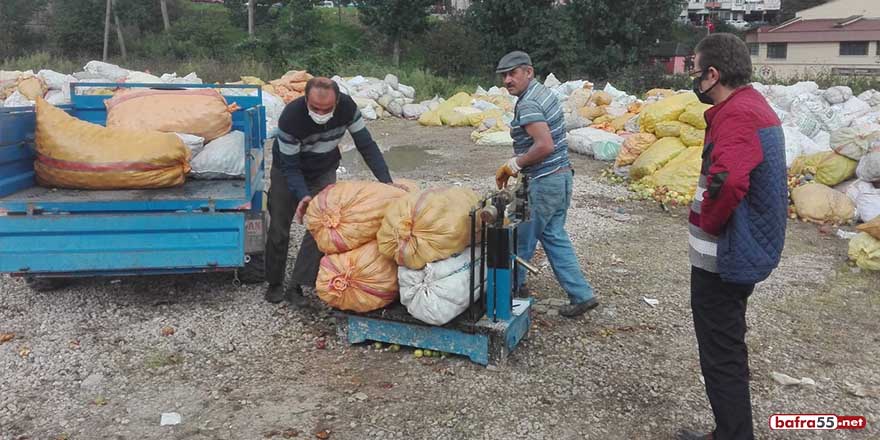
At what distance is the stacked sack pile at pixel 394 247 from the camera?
370 centimetres

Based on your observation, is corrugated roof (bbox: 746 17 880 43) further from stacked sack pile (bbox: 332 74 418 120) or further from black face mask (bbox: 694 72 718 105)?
black face mask (bbox: 694 72 718 105)

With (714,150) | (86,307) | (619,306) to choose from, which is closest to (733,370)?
(714,150)

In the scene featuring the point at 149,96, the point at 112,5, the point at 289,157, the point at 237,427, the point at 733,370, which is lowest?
the point at 237,427

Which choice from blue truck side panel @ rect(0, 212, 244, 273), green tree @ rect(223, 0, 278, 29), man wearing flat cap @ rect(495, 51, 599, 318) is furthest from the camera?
green tree @ rect(223, 0, 278, 29)

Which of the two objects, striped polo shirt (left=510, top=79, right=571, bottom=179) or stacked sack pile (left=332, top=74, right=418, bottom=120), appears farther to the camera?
stacked sack pile (left=332, top=74, right=418, bottom=120)

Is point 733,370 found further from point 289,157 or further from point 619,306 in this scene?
point 289,157

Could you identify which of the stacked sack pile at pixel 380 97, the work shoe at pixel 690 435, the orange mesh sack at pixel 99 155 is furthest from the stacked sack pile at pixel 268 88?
the work shoe at pixel 690 435

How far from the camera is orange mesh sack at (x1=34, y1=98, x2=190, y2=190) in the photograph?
15.1ft

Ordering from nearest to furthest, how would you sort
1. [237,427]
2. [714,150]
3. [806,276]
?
1. [714,150]
2. [237,427]
3. [806,276]

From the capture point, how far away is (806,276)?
566 cm

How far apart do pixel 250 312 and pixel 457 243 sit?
178 centimetres

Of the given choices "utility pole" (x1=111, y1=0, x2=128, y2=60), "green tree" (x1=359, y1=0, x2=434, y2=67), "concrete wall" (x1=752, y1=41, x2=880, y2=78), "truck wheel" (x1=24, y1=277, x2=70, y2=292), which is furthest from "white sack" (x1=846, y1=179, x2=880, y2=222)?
"utility pole" (x1=111, y1=0, x2=128, y2=60)

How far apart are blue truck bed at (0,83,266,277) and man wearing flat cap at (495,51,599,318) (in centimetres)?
A: 176

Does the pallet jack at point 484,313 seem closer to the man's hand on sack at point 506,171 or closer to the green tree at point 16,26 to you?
the man's hand on sack at point 506,171
